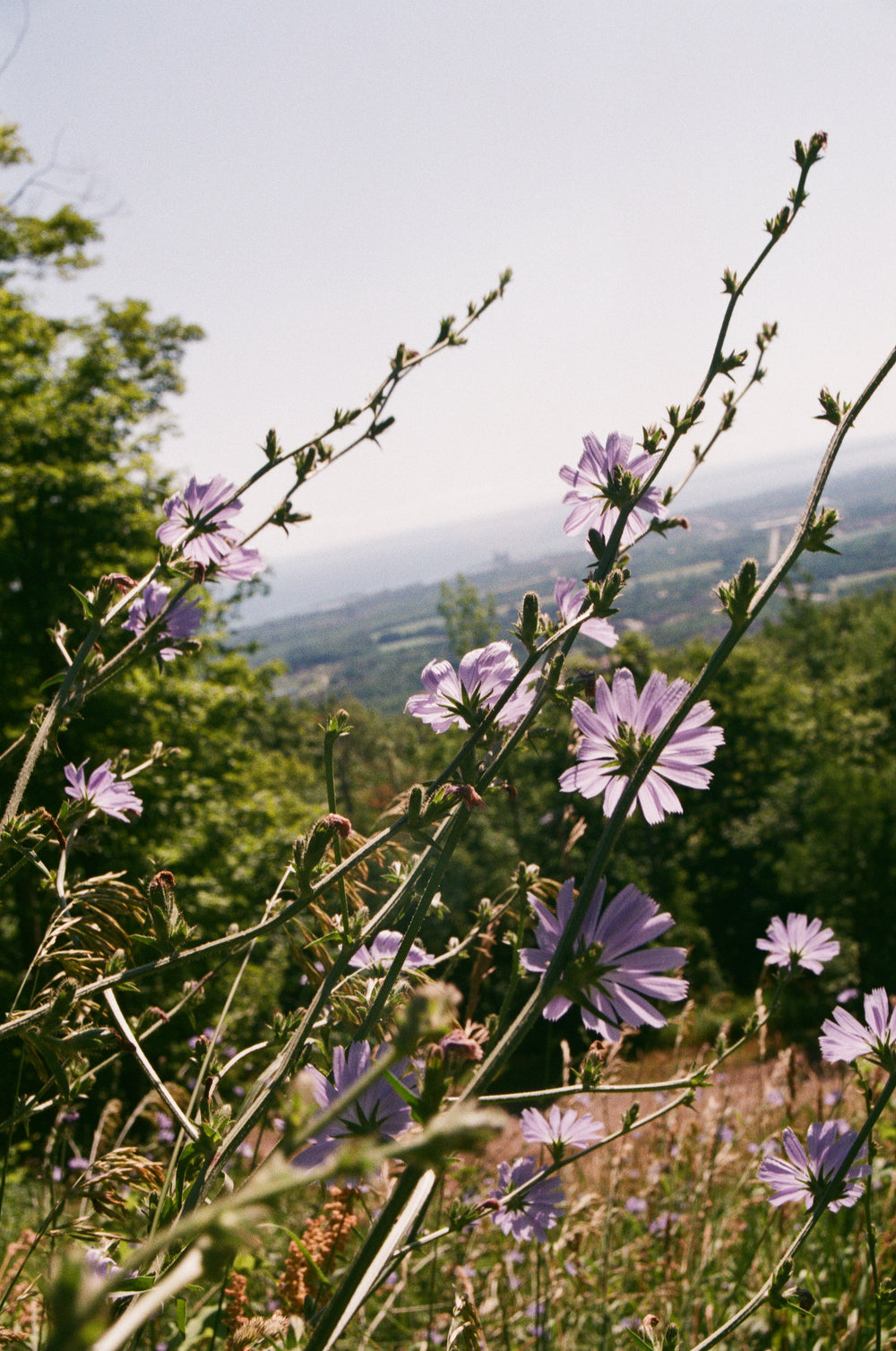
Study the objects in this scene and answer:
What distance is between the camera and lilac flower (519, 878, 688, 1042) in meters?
0.71

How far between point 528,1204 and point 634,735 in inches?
30.2

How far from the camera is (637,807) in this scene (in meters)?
0.97

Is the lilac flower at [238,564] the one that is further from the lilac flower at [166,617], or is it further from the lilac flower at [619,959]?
the lilac flower at [619,959]

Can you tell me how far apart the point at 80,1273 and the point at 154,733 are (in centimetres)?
1131

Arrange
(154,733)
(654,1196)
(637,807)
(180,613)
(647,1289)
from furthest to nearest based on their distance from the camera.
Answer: (154,733) → (654,1196) → (647,1289) → (180,613) → (637,807)

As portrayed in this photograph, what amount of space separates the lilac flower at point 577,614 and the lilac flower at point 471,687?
9 cm

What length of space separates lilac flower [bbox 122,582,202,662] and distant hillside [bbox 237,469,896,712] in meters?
80.7

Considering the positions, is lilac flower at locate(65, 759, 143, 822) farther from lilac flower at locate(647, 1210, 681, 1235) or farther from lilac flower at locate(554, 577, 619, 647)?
lilac flower at locate(647, 1210, 681, 1235)

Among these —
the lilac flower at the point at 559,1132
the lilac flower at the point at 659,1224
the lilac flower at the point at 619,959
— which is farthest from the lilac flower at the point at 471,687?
the lilac flower at the point at 659,1224

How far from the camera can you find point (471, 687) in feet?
3.56

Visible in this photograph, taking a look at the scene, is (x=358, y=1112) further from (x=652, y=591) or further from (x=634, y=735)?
(x=652, y=591)

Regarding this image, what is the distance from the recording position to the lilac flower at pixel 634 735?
856 millimetres

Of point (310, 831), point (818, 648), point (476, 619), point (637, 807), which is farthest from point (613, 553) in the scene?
point (818, 648)

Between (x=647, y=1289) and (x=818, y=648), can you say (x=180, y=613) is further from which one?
(x=818, y=648)
